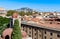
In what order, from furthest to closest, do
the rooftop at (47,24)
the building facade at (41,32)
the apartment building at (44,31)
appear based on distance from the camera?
the rooftop at (47,24)
the building facade at (41,32)
the apartment building at (44,31)

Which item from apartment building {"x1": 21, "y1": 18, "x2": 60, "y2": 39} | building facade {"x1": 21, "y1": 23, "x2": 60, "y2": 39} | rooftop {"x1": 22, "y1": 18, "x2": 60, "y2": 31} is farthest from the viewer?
rooftop {"x1": 22, "y1": 18, "x2": 60, "y2": 31}

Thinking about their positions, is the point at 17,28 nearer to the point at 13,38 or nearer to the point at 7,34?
the point at 13,38

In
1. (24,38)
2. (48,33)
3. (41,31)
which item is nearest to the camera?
(24,38)

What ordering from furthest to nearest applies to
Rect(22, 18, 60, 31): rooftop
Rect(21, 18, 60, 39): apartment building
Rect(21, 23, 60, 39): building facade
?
Rect(22, 18, 60, 31): rooftop
Rect(21, 23, 60, 39): building facade
Rect(21, 18, 60, 39): apartment building

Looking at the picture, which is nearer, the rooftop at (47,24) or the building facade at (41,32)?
the building facade at (41,32)

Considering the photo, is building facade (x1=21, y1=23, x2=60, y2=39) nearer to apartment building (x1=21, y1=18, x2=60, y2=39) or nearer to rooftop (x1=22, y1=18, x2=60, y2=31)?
apartment building (x1=21, y1=18, x2=60, y2=39)

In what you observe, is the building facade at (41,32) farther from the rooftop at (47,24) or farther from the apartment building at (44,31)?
the rooftop at (47,24)

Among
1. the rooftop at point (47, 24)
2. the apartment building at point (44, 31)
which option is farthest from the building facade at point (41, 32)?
the rooftop at point (47, 24)

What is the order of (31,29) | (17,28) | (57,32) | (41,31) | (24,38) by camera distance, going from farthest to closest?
1. (31,29)
2. (41,31)
3. (57,32)
4. (24,38)
5. (17,28)

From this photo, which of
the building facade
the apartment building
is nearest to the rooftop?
the apartment building

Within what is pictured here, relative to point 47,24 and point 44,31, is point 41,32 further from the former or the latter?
point 47,24

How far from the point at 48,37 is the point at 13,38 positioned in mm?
16758

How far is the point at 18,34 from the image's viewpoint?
3203 centimetres

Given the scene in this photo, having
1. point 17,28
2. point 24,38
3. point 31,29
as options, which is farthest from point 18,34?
point 31,29
